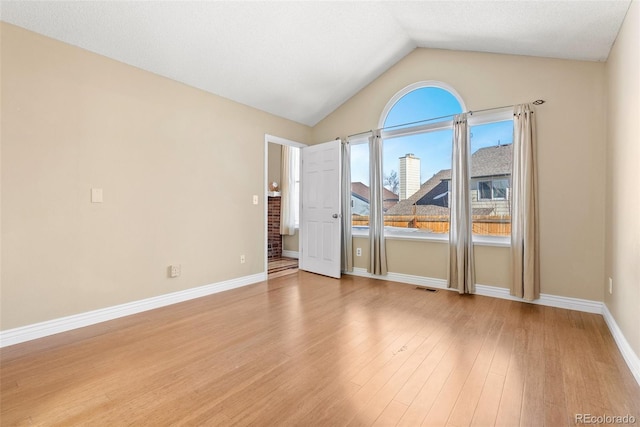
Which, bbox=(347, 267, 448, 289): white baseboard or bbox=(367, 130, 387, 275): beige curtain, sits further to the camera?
bbox=(367, 130, 387, 275): beige curtain

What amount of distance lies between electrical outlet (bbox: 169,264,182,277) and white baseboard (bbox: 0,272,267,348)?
217mm

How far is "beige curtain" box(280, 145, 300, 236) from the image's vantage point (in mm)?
6500

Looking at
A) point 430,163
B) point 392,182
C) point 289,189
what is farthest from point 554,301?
point 289,189

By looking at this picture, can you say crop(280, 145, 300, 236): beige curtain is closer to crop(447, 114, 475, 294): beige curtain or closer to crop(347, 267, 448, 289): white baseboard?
crop(347, 267, 448, 289): white baseboard

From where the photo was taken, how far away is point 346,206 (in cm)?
481

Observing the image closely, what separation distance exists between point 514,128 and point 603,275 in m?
1.76

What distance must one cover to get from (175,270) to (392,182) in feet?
10.5

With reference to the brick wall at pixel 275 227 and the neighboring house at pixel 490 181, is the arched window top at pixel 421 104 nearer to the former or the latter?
the neighboring house at pixel 490 181

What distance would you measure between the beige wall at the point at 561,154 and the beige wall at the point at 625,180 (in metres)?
0.19

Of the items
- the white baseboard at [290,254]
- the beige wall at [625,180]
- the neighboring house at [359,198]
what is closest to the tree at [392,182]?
the neighboring house at [359,198]

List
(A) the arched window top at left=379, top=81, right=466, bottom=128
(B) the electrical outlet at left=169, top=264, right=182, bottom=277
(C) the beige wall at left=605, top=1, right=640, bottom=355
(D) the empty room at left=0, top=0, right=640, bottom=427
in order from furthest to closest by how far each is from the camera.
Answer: (A) the arched window top at left=379, top=81, right=466, bottom=128 → (B) the electrical outlet at left=169, top=264, right=182, bottom=277 → (C) the beige wall at left=605, top=1, right=640, bottom=355 → (D) the empty room at left=0, top=0, right=640, bottom=427

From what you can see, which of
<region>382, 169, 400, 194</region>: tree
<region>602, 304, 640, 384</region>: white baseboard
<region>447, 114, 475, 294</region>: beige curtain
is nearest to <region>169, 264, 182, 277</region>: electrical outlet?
<region>382, 169, 400, 194</region>: tree

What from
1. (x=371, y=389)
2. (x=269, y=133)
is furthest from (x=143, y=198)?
(x=371, y=389)

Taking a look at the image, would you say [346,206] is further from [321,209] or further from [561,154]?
[561,154]
